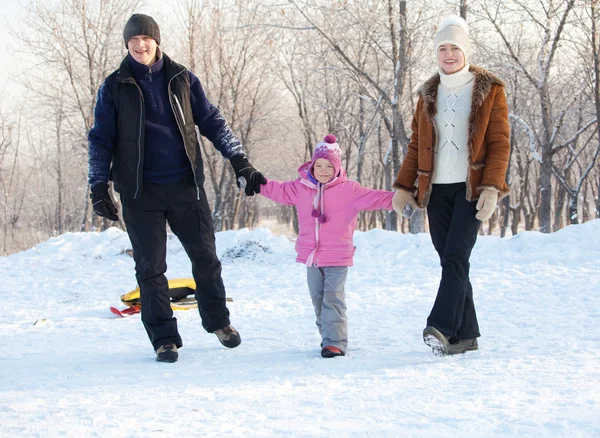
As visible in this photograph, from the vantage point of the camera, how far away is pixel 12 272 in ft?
28.0

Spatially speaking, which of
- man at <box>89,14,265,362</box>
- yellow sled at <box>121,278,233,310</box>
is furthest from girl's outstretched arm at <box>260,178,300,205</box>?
yellow sled at <box>121,278,233,310</box>

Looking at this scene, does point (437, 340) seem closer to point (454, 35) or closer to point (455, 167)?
point (455, 167)

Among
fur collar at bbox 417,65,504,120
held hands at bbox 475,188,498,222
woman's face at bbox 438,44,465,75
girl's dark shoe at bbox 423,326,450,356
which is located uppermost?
woman's face at bbox 438,44,465,75

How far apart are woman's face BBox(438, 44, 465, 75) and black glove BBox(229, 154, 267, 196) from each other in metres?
1.35

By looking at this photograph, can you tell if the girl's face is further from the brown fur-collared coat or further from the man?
the brown fur-collared coat

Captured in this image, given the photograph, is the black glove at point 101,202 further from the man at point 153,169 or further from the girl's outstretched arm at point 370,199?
the girl's outstretched arm at point 370,199

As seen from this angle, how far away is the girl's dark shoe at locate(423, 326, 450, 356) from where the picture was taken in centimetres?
366

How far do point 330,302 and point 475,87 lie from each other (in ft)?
5.23

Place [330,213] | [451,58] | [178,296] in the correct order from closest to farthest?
[451,58]
[330,213]
[178,296]

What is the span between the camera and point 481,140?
3.72m

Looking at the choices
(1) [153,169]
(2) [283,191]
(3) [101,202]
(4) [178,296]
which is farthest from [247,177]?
(4) [178,296]

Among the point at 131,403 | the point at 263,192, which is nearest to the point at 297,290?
the point at 263,192

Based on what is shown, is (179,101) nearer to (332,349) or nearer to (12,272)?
(332,349)

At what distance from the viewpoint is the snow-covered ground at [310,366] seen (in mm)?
2473
